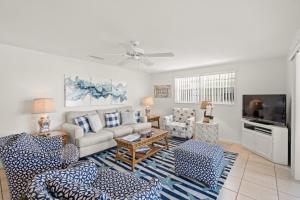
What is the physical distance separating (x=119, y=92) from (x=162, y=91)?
5.67ft

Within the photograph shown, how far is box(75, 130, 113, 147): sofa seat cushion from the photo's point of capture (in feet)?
9.97

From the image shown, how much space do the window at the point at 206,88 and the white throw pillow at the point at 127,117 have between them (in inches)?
73.5

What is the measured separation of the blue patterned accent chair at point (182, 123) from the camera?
4391 millimetres

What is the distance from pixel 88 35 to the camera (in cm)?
240

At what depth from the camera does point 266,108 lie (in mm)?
3332

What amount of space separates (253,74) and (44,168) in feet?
15.1

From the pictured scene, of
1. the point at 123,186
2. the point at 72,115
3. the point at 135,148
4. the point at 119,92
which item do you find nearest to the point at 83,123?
the point at 72,115

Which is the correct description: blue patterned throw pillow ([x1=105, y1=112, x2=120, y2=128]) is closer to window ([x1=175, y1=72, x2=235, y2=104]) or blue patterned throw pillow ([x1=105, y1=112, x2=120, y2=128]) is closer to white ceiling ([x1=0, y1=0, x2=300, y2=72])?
white ceiling ([x1=0, y1=0, x2=300, y2=72])

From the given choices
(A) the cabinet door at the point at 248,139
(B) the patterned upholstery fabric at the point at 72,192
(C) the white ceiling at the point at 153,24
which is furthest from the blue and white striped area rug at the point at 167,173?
(C) the white ceiling at the point at 153,24

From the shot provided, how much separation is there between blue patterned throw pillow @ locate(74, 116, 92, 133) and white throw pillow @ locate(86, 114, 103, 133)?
7 cm

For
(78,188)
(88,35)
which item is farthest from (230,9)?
(78,188)

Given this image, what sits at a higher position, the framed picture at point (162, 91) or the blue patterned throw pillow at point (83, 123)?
the framed picture at point (162, 91)

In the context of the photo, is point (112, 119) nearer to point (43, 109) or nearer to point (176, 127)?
point (43, 109)

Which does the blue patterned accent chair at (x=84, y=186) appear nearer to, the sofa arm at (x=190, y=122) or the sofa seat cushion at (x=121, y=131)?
the sofa seat cushion at (x=121, y=131)
